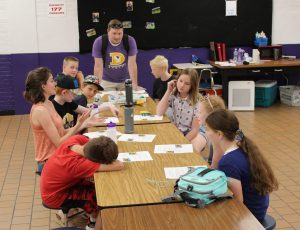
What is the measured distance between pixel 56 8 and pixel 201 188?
6751 mm

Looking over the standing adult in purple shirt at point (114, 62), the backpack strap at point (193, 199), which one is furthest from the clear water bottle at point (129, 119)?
the standing adult in purple shirt at point (114, 62)

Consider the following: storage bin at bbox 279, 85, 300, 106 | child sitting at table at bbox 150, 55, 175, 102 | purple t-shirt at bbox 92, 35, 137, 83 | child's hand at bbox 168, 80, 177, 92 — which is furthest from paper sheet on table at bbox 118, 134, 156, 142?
storage bin at bbox 279, 85, 300, 106

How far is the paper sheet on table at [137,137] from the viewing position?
401 centimetres

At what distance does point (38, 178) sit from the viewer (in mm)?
5496

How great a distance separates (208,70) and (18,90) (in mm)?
3515

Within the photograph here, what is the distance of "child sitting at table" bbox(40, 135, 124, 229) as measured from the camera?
124 inches

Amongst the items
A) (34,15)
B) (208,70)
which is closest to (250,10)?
(208,70)

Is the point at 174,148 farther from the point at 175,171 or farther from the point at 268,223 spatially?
the point at 268,223

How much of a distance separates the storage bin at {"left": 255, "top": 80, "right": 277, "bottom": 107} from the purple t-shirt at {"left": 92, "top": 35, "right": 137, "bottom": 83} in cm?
344

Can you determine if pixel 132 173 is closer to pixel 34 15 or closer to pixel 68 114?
pixel 68 114

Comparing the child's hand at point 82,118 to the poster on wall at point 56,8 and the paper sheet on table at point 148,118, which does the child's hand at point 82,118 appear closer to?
the paper sheet on table at point 148,118

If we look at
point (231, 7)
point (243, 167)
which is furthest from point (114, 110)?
point (231, 7)

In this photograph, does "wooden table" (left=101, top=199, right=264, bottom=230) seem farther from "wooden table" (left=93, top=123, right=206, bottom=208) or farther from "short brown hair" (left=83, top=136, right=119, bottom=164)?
"short brown hair" (left=83, top=136, right=119, bottom=164)

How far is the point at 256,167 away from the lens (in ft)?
9.39
